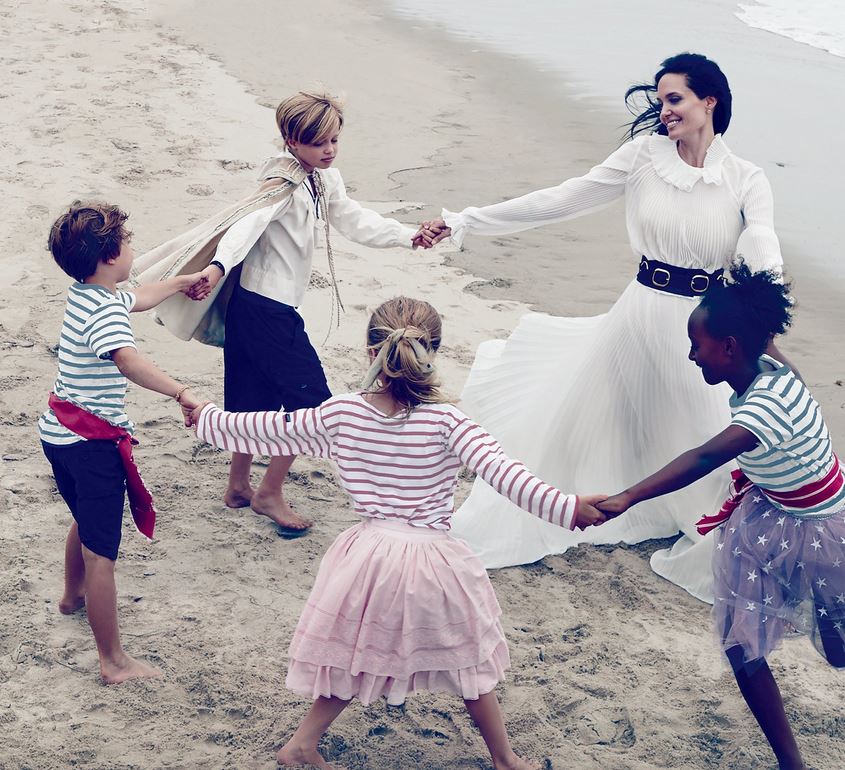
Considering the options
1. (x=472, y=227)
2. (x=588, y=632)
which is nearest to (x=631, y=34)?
(x=472, y=227)

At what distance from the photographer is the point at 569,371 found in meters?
5.13

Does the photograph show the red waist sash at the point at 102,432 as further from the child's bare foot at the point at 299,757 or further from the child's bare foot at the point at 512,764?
the child's bare foot at the point at 512,764

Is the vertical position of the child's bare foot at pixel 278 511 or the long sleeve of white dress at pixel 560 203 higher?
the long sleeve of white dress at pixel 560 203

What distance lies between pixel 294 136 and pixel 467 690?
2.30 metres

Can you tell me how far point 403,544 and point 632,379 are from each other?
1.87 metres

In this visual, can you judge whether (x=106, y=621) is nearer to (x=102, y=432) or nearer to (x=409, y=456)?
(x=102, y=432)

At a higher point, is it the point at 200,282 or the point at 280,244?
the point at 280,244

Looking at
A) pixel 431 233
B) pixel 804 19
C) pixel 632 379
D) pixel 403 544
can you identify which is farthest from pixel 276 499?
pixel 804 19

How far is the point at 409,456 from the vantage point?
337 centimetres

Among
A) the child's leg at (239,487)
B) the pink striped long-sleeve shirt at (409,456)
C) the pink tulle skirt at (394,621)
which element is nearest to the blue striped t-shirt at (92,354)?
the pink striped long-sleeve shirt at (409,456)

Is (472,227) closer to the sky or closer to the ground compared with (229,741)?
closer to the sky

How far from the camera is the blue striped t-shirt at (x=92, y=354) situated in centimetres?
374

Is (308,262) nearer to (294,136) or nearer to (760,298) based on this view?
(294,136)

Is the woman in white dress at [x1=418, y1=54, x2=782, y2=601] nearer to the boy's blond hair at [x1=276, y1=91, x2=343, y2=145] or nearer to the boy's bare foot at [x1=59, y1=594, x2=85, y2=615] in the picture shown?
the boy's blond hair at [x1=276, y1=91, x2=343, y2=145]
